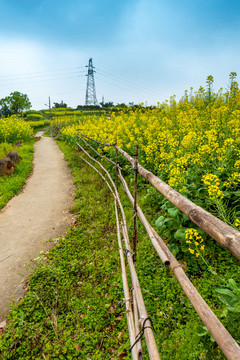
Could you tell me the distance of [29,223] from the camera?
15.0ft

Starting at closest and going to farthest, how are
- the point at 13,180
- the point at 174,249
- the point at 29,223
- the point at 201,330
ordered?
the point at 201,330
the point at 174,249
the point at 29,223
the point at 13,180

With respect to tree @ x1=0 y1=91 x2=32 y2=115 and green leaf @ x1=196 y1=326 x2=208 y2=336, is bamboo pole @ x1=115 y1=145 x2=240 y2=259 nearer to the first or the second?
green leaf @ x1=196 y1=326 x2=208 y2=336

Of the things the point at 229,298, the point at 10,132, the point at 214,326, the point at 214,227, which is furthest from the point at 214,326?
the point at 10,132

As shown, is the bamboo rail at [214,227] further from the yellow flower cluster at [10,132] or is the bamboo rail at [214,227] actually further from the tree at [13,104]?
the tree at [13,104]

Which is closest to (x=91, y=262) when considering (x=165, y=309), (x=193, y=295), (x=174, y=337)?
(x=165, y=309)

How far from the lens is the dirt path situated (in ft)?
10.2

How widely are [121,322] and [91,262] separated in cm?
110

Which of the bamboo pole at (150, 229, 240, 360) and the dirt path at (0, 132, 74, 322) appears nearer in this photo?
the bamboo pole at (150, 229, 240, 360)

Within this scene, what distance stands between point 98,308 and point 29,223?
9.24 ft

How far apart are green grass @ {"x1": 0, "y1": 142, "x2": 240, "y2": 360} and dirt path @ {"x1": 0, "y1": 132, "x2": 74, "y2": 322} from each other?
0.33m

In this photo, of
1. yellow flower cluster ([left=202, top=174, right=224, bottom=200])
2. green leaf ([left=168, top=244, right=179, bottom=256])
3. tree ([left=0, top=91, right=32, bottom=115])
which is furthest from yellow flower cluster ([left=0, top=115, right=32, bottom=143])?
tree ([left=0, top=91, right=32, bottom=115])

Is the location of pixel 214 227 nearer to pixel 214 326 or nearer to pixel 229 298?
pixel 214 326

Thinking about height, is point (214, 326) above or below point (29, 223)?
above

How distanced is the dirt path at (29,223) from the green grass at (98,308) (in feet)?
1.10
